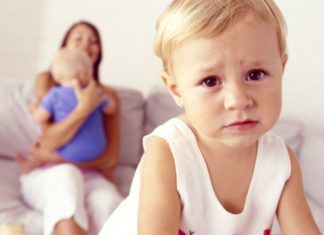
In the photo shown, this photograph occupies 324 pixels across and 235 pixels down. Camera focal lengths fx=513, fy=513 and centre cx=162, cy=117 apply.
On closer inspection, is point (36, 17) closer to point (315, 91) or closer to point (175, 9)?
point (315, 91)

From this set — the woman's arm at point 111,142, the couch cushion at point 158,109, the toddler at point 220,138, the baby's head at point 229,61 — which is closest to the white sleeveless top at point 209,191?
the toddler at point 220,138

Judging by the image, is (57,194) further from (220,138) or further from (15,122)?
(220,138)

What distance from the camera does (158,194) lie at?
86cm

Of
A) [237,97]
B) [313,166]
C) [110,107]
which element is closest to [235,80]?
[237,97]

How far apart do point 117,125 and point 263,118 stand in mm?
1393

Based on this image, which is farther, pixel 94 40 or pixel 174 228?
pixel 94 40

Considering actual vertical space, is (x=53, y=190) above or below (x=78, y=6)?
below

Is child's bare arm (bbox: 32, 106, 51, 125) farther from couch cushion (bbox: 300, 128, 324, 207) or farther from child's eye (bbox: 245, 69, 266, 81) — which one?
child's eye (bbox: 245, 69, 266, 81)

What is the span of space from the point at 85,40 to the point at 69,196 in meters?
0.77

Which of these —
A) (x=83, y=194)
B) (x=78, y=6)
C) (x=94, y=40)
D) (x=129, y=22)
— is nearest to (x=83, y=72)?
(x=94, y=40)

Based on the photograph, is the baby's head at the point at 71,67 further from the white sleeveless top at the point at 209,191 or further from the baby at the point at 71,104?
the white sleeveless top at the point at 209,191

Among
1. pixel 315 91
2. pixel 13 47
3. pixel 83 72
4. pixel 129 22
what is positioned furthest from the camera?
pixel 13 47

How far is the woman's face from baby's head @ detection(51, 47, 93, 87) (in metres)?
0.12

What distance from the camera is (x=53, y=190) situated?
1.77 meters
